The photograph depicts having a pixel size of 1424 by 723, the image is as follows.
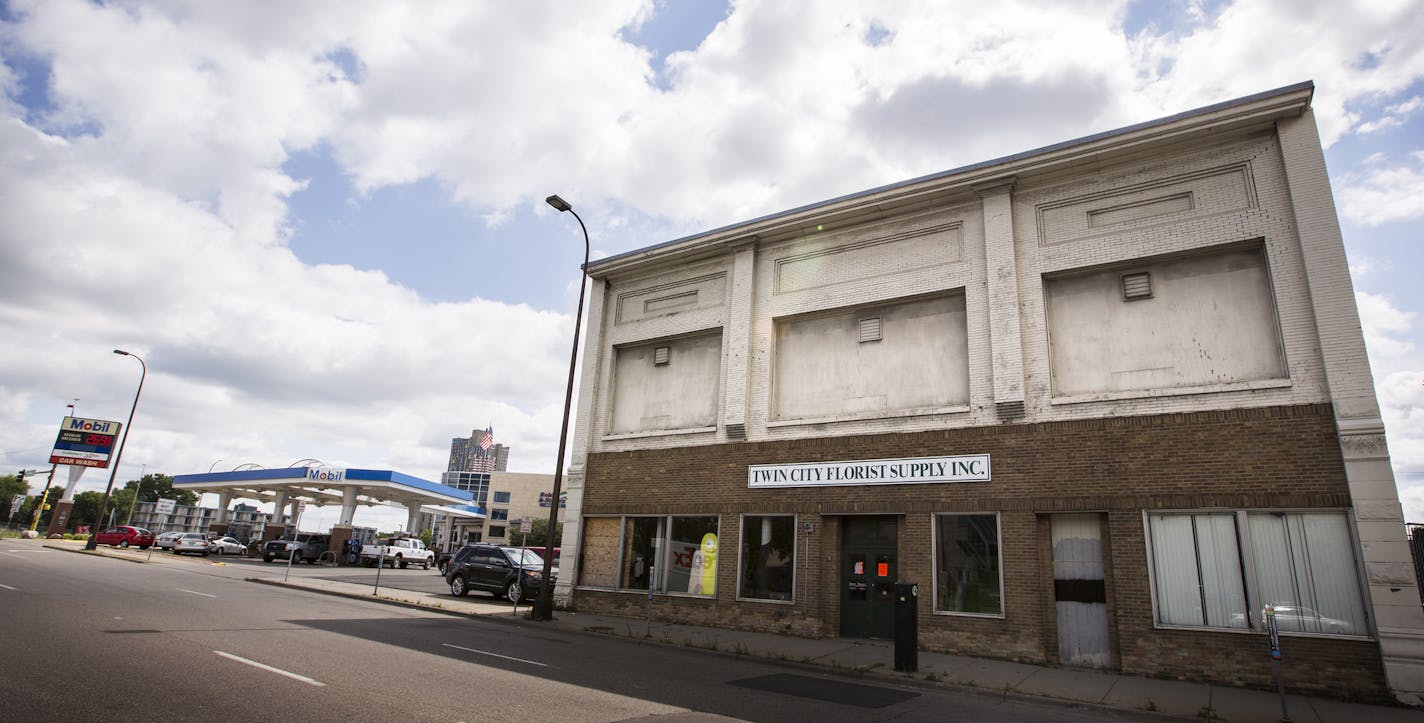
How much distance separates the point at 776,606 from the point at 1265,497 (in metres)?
9.78

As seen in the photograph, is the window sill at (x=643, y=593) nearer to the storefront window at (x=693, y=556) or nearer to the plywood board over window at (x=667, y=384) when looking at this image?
the storefront window at (x=693, y=556)

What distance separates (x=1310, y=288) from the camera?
504 inches

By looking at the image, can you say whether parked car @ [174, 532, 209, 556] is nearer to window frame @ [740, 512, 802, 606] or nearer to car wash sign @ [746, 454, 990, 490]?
window frame @ [740, 512, 802, 606]

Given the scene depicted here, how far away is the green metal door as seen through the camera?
15.9 meters

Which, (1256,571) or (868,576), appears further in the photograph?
(868,576)

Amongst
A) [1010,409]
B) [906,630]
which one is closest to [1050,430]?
[1010,409]

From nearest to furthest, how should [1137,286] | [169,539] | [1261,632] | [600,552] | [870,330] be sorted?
[1261,632], [1137,286], [870,330], [600,552], [169,539]

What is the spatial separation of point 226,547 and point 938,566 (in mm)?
45184

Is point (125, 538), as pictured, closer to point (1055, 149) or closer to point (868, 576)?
point (868, 576)

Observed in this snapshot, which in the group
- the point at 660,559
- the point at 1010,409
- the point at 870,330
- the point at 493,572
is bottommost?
the point at 493,572

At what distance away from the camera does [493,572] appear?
23344mm

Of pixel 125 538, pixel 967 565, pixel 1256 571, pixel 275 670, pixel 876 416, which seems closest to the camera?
pixel 275 670

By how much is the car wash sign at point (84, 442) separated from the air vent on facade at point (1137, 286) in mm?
62653

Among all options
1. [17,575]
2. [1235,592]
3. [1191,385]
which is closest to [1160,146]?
[1191,385]
